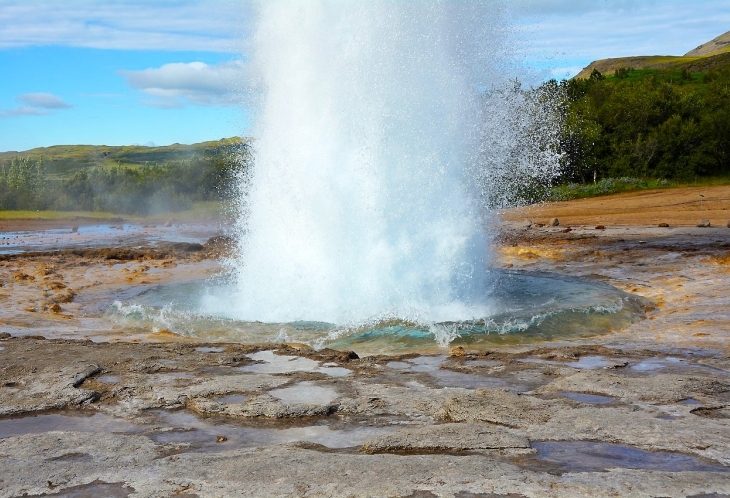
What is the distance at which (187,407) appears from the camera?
5.26 m

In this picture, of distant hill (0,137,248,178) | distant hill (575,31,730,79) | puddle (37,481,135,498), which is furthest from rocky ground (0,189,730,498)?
distant hill (0,137,248,178)

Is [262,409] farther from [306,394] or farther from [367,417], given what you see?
[367,417]

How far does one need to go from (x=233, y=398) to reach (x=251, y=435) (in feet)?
2.79

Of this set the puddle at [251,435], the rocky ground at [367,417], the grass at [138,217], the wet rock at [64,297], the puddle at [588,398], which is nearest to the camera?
the rocky ground at [367,417]

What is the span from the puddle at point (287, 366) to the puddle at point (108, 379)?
3.38 ft

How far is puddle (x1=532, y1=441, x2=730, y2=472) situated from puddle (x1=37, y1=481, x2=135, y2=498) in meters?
2.20

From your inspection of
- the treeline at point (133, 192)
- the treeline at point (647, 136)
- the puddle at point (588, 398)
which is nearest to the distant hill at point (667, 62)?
the treeline at point (647, 136)

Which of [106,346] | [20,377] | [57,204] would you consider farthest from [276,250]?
[57,204]

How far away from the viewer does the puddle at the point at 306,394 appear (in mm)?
5309

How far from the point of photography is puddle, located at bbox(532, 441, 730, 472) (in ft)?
12.8

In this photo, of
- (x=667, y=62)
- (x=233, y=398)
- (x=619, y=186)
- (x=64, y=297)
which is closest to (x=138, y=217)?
(x=619, y=186)

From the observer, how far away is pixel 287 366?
663cm

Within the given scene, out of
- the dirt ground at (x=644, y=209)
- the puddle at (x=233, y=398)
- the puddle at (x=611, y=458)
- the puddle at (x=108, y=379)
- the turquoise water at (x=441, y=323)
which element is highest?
the puddle at (x=108, y=379)

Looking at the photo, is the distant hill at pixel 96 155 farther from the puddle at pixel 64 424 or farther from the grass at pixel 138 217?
the puddle at pixel 64 424
